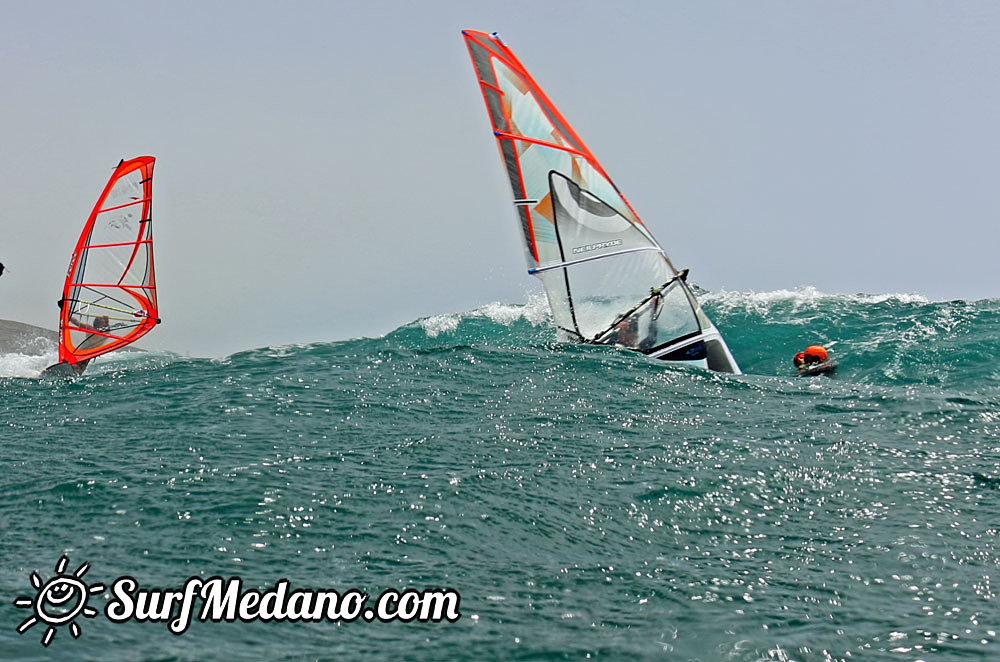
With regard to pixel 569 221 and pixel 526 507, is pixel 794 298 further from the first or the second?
pixel 526 507

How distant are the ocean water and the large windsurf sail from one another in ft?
14.4

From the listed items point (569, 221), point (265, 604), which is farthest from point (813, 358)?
point (265, 604)

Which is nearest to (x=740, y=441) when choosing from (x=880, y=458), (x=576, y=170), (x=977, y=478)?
(x=880, y=458)

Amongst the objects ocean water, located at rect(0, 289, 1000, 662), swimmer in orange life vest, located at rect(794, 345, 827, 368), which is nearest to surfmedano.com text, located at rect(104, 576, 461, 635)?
ocean water, located at rect(0, 289, 1000, 662)

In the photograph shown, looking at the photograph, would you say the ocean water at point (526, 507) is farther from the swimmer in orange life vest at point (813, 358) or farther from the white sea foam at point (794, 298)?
the white sea foam at point (794, 298)

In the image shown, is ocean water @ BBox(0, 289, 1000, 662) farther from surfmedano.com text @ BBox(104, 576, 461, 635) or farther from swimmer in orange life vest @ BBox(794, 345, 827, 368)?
swimmer in orange life vest @ BBox(794, 345, 827, 368)

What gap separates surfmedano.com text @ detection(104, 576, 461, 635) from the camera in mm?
6012

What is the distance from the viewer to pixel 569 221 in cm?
2078

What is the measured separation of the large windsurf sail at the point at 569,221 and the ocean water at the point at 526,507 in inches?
173

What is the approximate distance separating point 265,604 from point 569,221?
51.2 ft

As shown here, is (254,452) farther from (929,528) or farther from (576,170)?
(576,170)

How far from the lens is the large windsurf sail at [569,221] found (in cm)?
2042

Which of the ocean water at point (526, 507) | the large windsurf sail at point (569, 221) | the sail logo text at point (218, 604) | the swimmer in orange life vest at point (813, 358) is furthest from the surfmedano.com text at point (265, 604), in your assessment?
the large windsurf sail at point (569, 221)

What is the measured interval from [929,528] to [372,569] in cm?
513
